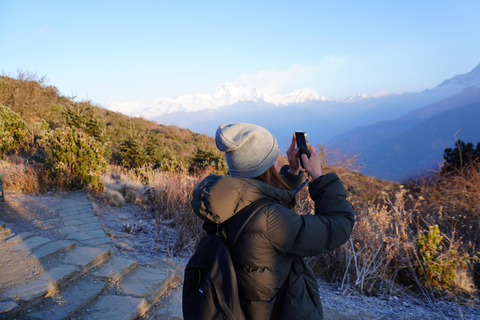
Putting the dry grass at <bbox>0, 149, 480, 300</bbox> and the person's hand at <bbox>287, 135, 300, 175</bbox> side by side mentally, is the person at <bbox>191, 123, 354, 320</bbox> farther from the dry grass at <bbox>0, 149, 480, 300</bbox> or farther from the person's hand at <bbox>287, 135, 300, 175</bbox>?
the dry grass at <bbox>0, 149, 480, 300</bbox>

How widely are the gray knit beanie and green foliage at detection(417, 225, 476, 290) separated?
10.5ft

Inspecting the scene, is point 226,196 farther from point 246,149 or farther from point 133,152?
point 133,152

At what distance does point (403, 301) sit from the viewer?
3.17 m

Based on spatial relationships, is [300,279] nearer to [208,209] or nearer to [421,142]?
[208,209]

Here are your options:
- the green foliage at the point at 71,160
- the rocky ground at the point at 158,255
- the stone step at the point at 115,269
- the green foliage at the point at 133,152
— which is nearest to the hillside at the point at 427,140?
the green foliage at the point at 133,152

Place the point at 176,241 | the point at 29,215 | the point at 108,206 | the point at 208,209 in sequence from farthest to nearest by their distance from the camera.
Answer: the point at 108,206 → the point at 29,215 → the point at 176,241 → the point at 208,209

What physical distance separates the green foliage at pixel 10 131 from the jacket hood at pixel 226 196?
9.26 meters

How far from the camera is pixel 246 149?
124 centimetres

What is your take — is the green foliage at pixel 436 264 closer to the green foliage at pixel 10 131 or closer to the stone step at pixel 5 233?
the stone step at pixel 5 233

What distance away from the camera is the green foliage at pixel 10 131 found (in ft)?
25.9

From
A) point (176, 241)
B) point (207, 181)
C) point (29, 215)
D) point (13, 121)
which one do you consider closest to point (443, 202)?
point (176, 241)

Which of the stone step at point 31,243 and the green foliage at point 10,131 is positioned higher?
the green foliage at point 10,131

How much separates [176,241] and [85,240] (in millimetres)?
1159

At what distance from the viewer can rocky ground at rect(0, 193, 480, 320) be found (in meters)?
2.87
